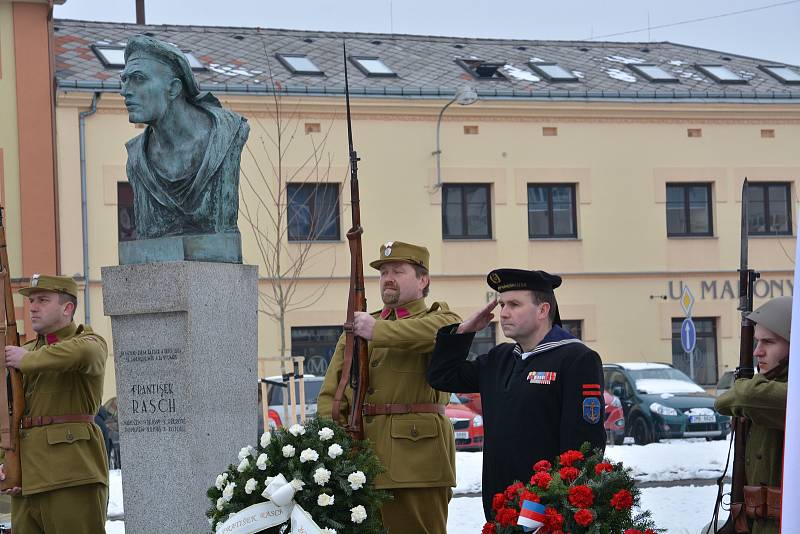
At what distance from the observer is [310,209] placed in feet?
89.1

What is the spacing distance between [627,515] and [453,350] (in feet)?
5.38

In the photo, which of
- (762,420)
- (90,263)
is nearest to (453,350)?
(762,420)

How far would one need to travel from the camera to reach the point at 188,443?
7.30 metres

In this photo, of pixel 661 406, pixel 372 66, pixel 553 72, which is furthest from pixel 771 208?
pixel 661 406

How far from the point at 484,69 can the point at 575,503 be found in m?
24.5

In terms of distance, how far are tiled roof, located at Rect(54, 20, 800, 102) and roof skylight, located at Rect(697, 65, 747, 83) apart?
14 centimetres

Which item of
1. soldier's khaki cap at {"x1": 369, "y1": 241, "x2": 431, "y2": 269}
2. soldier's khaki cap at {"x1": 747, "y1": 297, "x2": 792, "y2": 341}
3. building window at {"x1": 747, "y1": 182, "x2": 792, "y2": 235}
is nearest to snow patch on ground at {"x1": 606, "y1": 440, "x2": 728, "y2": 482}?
soldier's khaki cap at {"x1": 369, "y1": 241, "x2": 431, "y2": 269}

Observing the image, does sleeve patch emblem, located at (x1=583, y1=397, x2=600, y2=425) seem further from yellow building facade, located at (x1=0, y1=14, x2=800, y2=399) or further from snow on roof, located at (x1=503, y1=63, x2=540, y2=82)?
snow on roof, located at (x1=503, y1=63, x2=540, y2=82)

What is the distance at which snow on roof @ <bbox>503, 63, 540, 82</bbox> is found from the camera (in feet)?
95.5

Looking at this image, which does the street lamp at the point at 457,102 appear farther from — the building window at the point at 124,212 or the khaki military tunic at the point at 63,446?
the khaki military tunic at the point at 63,446

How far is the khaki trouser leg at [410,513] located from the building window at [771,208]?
78.3 ft

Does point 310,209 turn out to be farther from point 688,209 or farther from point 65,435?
point 65,435

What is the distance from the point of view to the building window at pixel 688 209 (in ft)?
96.1

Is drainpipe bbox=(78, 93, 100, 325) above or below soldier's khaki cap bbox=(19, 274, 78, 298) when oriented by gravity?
above
